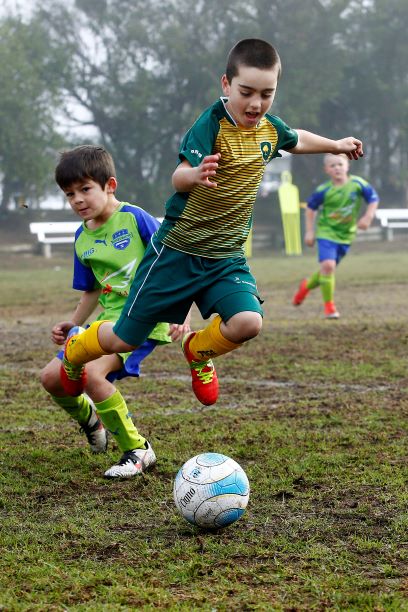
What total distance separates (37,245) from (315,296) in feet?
47.3

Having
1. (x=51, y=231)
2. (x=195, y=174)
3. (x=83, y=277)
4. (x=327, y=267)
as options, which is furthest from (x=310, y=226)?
(x=51, y=231)

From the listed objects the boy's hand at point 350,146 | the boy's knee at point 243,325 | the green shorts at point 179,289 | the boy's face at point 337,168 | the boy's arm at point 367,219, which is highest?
the boy's hand at point 350,146

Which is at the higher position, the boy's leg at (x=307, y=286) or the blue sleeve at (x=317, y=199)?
the blue sleeve at (x=317, y=199)

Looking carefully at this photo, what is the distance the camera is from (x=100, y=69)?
111 feet

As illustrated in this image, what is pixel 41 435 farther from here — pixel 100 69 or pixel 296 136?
pixel 100 69

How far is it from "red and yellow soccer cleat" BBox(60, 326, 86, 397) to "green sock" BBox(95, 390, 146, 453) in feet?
0.41

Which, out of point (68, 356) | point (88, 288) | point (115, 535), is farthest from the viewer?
point (88, 288)

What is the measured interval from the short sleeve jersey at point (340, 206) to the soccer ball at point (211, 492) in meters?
8.14

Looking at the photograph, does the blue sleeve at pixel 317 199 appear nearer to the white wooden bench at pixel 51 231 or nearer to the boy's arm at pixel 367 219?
the boy's arm at pixel 367 219

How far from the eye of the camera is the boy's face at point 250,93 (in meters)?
4.06

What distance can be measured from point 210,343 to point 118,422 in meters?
0.61

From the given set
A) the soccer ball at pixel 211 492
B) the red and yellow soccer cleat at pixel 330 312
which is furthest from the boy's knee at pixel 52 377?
the red and yellow soccer cleat at pixel 330 312

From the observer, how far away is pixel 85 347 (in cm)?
442

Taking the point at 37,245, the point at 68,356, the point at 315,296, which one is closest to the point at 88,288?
the point at 68,356
